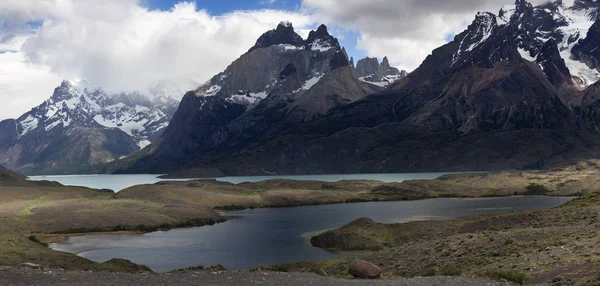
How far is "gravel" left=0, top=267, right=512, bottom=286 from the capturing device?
4209 centimetres

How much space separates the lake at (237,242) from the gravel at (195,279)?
101ft

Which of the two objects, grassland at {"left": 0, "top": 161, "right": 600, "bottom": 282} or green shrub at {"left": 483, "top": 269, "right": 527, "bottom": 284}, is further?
grassland at {"left": 0, "top": 161, "right": 600, "bottom": 282}

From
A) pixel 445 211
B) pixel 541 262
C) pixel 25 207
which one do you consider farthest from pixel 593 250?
pixel 25 207

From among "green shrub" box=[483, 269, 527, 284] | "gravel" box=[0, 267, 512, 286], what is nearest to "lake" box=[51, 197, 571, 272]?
"gravel" box=[0, 267, 512, 286]

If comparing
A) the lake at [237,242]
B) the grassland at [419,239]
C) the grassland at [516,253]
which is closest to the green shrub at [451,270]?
the grassland at [516,253]

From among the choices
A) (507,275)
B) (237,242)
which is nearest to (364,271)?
(507,275)

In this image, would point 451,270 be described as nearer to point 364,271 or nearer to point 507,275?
point 507,275

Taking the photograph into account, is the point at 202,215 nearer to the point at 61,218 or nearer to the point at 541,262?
the point at 61,218

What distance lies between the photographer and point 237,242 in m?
108

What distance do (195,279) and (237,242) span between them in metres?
63.2

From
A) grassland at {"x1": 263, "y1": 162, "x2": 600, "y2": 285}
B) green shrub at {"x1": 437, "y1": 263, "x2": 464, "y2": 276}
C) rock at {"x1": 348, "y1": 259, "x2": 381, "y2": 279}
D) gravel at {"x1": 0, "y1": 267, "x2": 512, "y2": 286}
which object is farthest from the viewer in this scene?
rock at {"x1": 348, "y1": 259, "x2": 381, "y2": 279}

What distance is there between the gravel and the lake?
101ft

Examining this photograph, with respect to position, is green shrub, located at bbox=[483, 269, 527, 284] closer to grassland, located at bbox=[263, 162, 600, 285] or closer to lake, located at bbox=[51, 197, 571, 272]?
grassland, located at bbox=[263, 162, 600, 285]

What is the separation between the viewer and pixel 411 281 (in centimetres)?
4200
